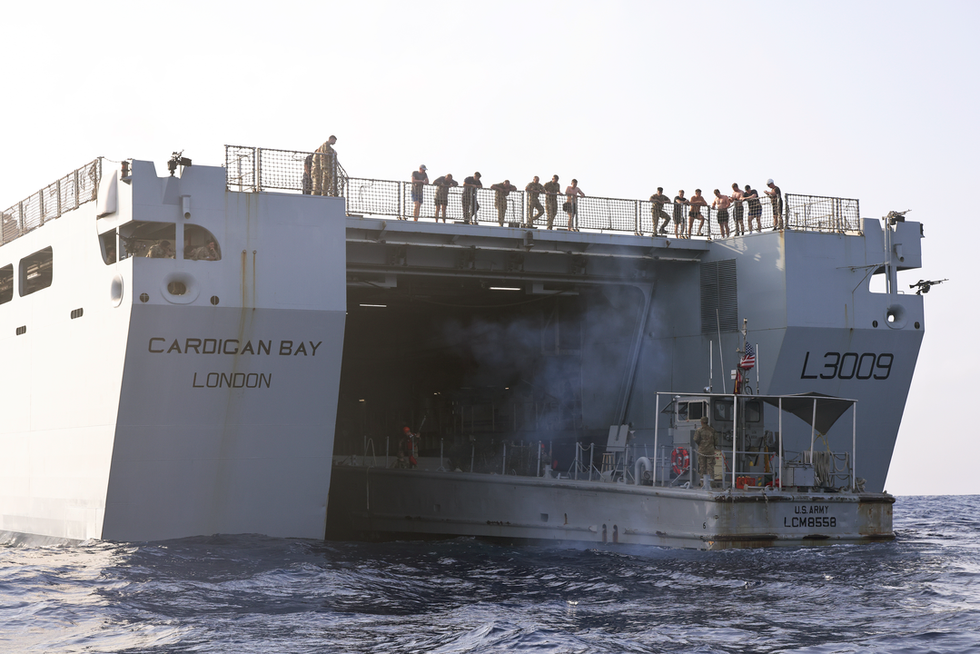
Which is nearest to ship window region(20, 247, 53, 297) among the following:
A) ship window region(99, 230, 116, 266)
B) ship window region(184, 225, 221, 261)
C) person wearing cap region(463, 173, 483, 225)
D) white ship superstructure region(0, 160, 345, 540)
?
white ship superstructure region(0, 160, 345, 540)

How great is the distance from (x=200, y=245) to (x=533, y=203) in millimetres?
7224

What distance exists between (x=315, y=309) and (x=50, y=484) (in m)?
6.94

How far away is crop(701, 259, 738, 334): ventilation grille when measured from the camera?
24266 mm

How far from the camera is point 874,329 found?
23734mm

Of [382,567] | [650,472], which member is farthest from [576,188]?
[382,567]

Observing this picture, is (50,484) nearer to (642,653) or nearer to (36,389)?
(36,389)

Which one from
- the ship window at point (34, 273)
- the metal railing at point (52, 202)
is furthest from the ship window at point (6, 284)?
the ship window at point (34, 273)

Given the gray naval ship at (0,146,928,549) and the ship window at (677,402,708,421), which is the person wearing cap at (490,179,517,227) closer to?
the gray naval ship at (0,146,928,549)

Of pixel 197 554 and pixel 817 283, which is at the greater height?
pixel 817 283

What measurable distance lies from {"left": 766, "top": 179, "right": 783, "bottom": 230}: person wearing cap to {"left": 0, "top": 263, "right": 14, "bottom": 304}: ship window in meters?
17.2

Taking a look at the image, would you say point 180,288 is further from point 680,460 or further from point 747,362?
point 747,362

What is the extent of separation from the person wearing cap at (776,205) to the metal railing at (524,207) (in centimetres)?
3

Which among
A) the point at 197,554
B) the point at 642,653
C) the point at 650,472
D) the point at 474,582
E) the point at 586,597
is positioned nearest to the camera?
the point at 642,653

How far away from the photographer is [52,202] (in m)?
22.8
